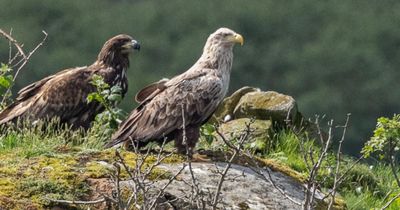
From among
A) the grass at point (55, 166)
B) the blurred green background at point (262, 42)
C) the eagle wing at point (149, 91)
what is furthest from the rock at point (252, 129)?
the blurred green background at point (262, 42)

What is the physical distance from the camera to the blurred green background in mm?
22016

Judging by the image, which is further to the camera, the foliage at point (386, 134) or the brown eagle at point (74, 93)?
the brown eagle at point (74, 93)

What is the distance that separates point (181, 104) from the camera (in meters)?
12.0

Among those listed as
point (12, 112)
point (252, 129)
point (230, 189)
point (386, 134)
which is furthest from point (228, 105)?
point (386, 134)

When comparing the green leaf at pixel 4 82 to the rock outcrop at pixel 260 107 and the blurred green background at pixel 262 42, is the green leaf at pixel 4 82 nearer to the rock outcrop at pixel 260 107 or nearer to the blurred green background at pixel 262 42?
the rock outcrop at pixel 260 107

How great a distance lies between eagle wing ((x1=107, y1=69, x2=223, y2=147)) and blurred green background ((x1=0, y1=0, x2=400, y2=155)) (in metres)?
8.26

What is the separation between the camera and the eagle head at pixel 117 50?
46.5ft

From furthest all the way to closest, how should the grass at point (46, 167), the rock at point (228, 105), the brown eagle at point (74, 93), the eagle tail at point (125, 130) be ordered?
1. the rock at point (228, 105)
2. the brown eagle at point (74, 93)
3. the eagle tail at point (125, 130)
4. the grass at point (46, 167)

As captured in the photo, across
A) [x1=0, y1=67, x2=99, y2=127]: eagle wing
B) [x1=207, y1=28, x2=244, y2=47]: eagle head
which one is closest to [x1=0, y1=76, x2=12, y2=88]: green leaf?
[x1=207, y1=28, x2=244, y2=47]: eagle head

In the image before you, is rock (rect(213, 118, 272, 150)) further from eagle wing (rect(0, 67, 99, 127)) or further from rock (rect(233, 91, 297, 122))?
eagle wing (rect(0, 67, 99, 127))

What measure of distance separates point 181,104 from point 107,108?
0.84 metres

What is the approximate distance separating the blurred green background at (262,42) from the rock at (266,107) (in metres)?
5.97

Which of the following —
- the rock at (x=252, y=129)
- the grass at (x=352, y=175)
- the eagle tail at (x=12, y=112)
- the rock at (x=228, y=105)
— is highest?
the rock at (x=228, y=105)

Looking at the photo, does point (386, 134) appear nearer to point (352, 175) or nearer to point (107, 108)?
point (107, 108)
